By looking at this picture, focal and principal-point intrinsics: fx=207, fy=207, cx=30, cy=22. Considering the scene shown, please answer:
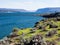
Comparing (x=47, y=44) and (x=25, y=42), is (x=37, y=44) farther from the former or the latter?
(x=25, y=42)

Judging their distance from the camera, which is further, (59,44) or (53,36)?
(53,36)

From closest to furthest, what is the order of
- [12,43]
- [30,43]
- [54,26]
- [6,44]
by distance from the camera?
1. [30,43]
2. [6,44]
3. [12,43]
4. [54,26]

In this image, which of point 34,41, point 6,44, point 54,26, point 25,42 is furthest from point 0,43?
point 54,26

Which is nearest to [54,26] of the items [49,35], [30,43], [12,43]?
[49,35]

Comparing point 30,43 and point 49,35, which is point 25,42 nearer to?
point 30,43

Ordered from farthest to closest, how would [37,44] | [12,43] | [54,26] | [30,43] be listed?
[54,26], [12,43], [30,43], [37,44]

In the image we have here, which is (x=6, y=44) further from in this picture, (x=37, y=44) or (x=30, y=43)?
(x=37, y=44)

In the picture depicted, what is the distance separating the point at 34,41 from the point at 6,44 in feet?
A: 17.7

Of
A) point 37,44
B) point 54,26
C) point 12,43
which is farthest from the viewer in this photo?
point 54,26

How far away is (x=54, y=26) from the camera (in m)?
44.8

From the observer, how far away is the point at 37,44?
86.0ft

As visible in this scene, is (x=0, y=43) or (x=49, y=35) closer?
(x=0, y=43)

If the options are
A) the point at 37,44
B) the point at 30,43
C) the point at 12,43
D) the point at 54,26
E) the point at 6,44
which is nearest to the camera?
the point at 37,44

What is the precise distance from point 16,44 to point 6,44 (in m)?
1.88
